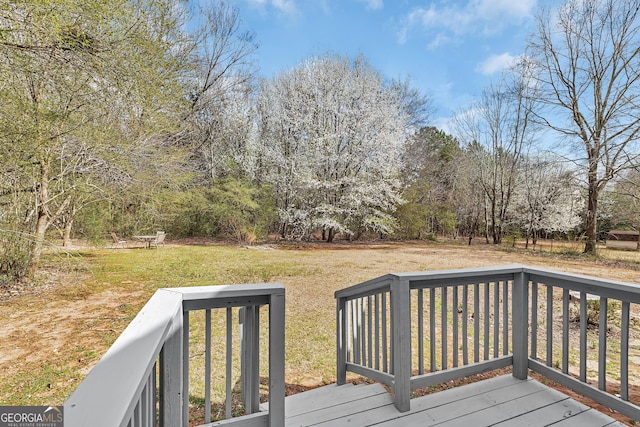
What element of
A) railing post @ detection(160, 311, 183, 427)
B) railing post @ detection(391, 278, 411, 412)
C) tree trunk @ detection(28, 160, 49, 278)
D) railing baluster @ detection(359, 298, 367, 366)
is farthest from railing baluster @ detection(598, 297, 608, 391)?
tree trunk @ detection(28, 160, 49, 278)

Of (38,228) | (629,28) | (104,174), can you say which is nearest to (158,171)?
(104,174)

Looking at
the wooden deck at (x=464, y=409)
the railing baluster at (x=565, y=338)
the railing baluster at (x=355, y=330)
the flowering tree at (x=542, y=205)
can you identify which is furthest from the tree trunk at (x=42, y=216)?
the flowering tree at (x=542, y=205)

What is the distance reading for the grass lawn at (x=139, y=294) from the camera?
280cm

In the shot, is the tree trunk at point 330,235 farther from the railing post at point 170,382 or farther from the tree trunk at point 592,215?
the railing post at point 170,382

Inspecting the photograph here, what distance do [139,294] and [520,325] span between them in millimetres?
5145

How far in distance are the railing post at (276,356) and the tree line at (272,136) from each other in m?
3.36

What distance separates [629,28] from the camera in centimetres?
812

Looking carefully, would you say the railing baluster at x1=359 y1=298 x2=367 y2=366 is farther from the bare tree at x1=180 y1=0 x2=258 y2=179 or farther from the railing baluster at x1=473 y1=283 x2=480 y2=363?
the bare tree at x1=180 y1=0 x2=258 y2=179

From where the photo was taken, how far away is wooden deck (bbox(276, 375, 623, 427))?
1.58 metres

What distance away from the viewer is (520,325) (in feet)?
6.72

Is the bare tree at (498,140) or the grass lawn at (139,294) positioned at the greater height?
the bare tree at (498,140)

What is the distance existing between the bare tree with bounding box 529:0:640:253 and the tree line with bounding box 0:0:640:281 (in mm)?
40

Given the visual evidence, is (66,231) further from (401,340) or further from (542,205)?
(542,205)

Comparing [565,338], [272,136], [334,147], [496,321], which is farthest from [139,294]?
[272,136]
